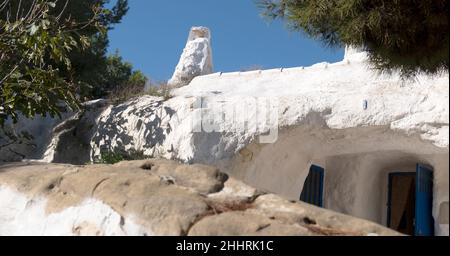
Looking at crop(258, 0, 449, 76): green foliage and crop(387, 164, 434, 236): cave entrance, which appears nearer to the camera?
crop(258, 0, 449, 76): green foliage

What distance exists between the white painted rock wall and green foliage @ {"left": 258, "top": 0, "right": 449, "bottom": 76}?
5.91m

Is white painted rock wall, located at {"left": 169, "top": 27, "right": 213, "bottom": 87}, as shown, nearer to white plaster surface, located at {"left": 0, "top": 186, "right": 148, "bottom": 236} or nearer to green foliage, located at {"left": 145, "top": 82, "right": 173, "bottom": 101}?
green foliage, located at {"left": 145, "top": 82, "right": 173, "bottom": 101}

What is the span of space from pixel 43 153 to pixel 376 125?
A: 5.97 m

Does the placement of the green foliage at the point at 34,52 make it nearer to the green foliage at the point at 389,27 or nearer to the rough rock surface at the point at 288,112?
the rough rock surface at the point at 288,112

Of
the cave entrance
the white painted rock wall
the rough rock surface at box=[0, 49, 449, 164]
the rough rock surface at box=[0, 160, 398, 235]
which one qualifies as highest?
the white painted rock wall

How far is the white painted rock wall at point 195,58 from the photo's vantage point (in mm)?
11406

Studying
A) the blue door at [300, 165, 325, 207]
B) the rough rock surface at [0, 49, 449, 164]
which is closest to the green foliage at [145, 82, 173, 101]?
the rough rock surface at [0, 49, 449, 164]

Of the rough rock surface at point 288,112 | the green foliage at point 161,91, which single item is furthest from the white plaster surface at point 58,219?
the green foliage at point 161,91

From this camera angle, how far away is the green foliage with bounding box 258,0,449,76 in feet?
14.4
